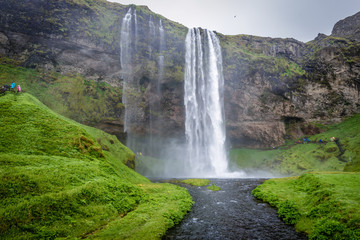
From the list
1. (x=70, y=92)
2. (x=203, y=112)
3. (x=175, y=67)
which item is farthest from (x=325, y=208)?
(x=70, y=92)

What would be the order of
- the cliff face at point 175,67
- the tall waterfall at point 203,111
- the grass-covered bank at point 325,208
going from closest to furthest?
1. the grass-covered bank at point 325,208
2. the cliff face at point 175,67
3. the tall waterfall at point 203,111

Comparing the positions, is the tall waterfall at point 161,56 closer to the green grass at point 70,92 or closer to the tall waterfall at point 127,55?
the tall waterfall at point 127,55

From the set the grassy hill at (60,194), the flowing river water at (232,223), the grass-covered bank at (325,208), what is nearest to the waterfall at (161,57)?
the grassy hill at (60,194)

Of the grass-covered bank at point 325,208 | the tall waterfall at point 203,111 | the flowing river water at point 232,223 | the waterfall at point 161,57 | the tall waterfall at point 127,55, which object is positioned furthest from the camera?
the waterfall at point 161,57

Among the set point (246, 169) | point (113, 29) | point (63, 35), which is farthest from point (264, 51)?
point (63, 35)

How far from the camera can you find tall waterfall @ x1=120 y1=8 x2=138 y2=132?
2408 inches

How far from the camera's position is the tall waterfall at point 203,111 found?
5934 centimetres

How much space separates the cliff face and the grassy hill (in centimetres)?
3677

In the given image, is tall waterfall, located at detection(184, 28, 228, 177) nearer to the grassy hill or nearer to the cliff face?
the cliff face

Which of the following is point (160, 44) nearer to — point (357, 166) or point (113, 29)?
point (113, 29)

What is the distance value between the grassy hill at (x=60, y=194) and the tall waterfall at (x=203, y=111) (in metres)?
41.2

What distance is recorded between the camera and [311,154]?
59.2 m

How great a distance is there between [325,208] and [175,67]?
5586 centimetres

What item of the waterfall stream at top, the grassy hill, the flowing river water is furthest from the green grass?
the flowing river water
